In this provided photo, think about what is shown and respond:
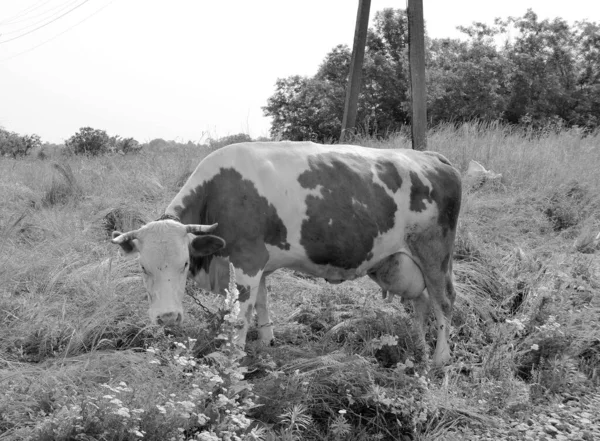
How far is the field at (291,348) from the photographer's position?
3.60m

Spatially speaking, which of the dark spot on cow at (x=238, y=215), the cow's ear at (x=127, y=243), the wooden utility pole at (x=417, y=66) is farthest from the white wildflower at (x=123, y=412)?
the wooden utility pole at (x=417, y=66)

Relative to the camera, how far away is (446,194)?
5879 millimetres

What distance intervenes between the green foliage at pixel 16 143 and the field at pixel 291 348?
14530 millimetres

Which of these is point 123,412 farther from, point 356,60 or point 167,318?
point 356,60

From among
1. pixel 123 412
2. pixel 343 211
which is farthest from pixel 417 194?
pixel 123 412

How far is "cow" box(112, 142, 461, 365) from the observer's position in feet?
14.6

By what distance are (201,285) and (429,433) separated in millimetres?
2038

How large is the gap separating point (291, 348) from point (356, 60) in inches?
323

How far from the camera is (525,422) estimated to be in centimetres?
458

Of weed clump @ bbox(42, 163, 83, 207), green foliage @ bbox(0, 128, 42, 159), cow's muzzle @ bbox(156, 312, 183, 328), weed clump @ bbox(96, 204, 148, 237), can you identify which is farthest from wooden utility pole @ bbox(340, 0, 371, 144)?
green foliage @ bbox(0, 128, 42, 159)

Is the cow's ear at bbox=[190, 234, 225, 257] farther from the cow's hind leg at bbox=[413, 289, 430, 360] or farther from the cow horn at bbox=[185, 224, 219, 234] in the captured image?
the cow's hind leg at bbox=[413, 289, 430, 360]

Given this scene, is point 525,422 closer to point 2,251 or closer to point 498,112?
point 2,251

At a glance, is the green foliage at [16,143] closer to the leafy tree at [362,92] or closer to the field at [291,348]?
the leafy tree at [362,92]

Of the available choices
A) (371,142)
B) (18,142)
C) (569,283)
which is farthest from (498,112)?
(569,283)
